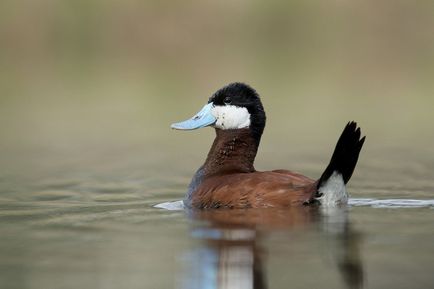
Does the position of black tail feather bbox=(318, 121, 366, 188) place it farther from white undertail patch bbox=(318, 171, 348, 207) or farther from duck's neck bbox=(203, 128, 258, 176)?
duck's neck bbox=(203, 128, 258, 176)

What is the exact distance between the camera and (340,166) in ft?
26.8

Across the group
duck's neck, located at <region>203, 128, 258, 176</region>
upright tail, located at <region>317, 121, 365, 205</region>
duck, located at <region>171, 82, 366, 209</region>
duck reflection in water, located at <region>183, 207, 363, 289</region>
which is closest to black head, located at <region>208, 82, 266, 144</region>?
duck, located at <region>171, 82, 366, 209</region>

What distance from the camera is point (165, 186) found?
10.6 meters

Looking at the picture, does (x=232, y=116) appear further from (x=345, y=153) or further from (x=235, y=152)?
(x=345, y=153)

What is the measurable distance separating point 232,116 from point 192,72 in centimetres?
1748

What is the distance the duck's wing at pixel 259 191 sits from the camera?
825 cm

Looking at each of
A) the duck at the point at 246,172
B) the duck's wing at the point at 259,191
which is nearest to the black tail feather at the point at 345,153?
the duck at the point at 246,172

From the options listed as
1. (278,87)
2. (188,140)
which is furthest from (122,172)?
(278,87)

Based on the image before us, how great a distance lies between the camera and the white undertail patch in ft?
27.0

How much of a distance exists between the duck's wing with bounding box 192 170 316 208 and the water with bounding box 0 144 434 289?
12cm

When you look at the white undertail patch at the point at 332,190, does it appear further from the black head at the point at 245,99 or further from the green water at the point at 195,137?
the black head at the point at 245,99

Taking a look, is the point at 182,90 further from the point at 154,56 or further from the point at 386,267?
the point at 386,267

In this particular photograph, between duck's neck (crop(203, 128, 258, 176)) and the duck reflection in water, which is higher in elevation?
duck's neck (crop(203, 128, 258, 176))

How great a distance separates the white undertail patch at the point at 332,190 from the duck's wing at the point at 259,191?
0.09m
